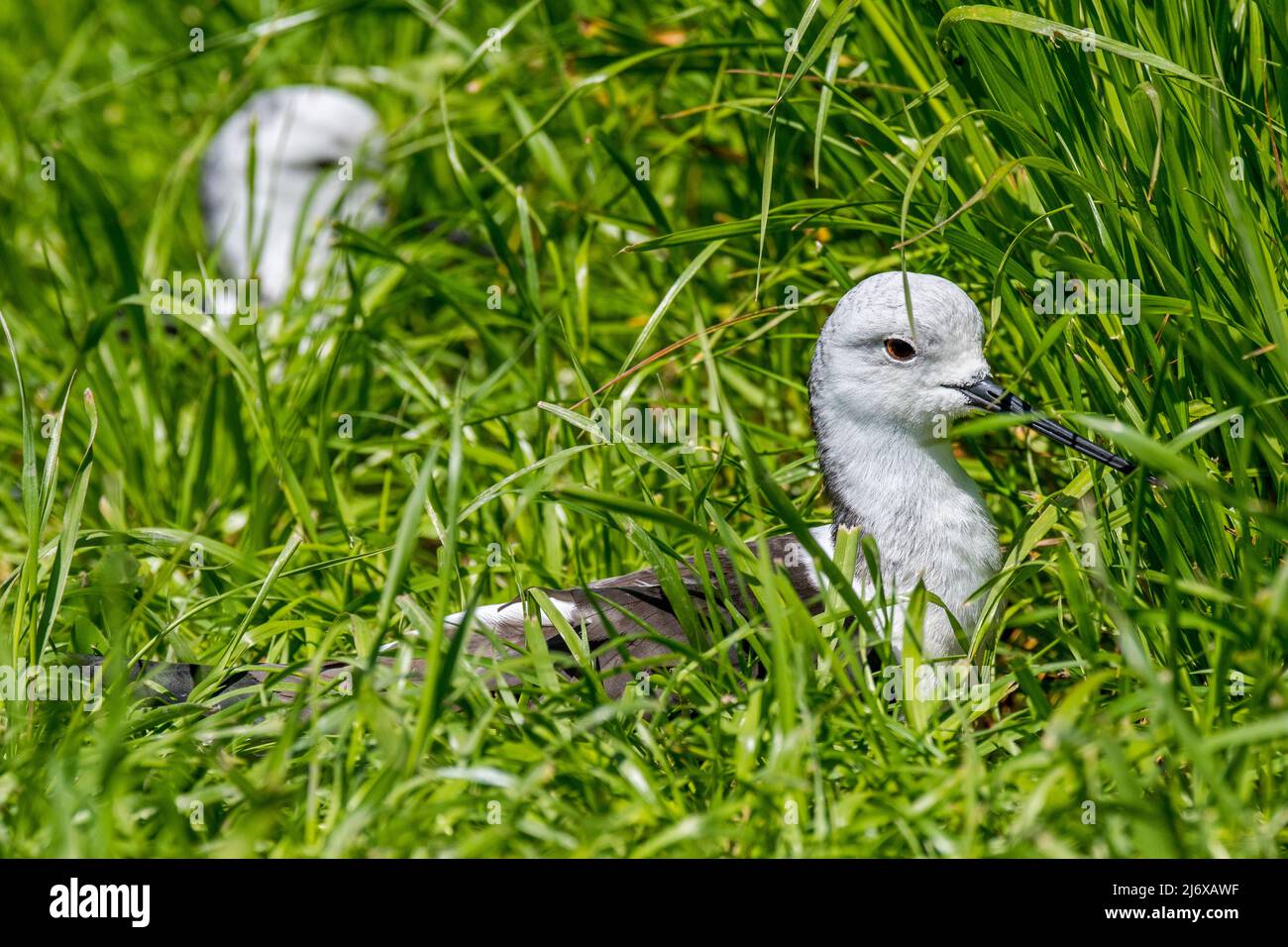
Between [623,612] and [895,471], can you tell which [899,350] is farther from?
[623,612]

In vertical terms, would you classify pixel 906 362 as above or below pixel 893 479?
above

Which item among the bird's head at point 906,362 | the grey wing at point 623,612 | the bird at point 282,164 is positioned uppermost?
the bird at point 282,164

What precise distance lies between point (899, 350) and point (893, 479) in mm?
276

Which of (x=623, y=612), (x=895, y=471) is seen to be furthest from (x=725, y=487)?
(x=623, y=612)

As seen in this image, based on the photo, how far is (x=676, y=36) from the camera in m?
4.17

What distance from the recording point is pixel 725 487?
373cm

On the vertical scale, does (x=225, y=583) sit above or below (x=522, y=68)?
below

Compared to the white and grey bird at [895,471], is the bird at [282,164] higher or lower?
higher

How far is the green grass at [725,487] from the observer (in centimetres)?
211

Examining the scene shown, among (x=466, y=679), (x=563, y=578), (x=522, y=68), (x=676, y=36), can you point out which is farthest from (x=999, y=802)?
(x=522, y=68)

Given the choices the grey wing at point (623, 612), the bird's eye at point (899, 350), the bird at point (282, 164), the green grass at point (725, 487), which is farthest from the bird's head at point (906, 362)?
the bird at point (282, 164)

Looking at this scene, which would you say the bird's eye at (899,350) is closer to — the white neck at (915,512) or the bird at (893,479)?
the bird at (893,479)
